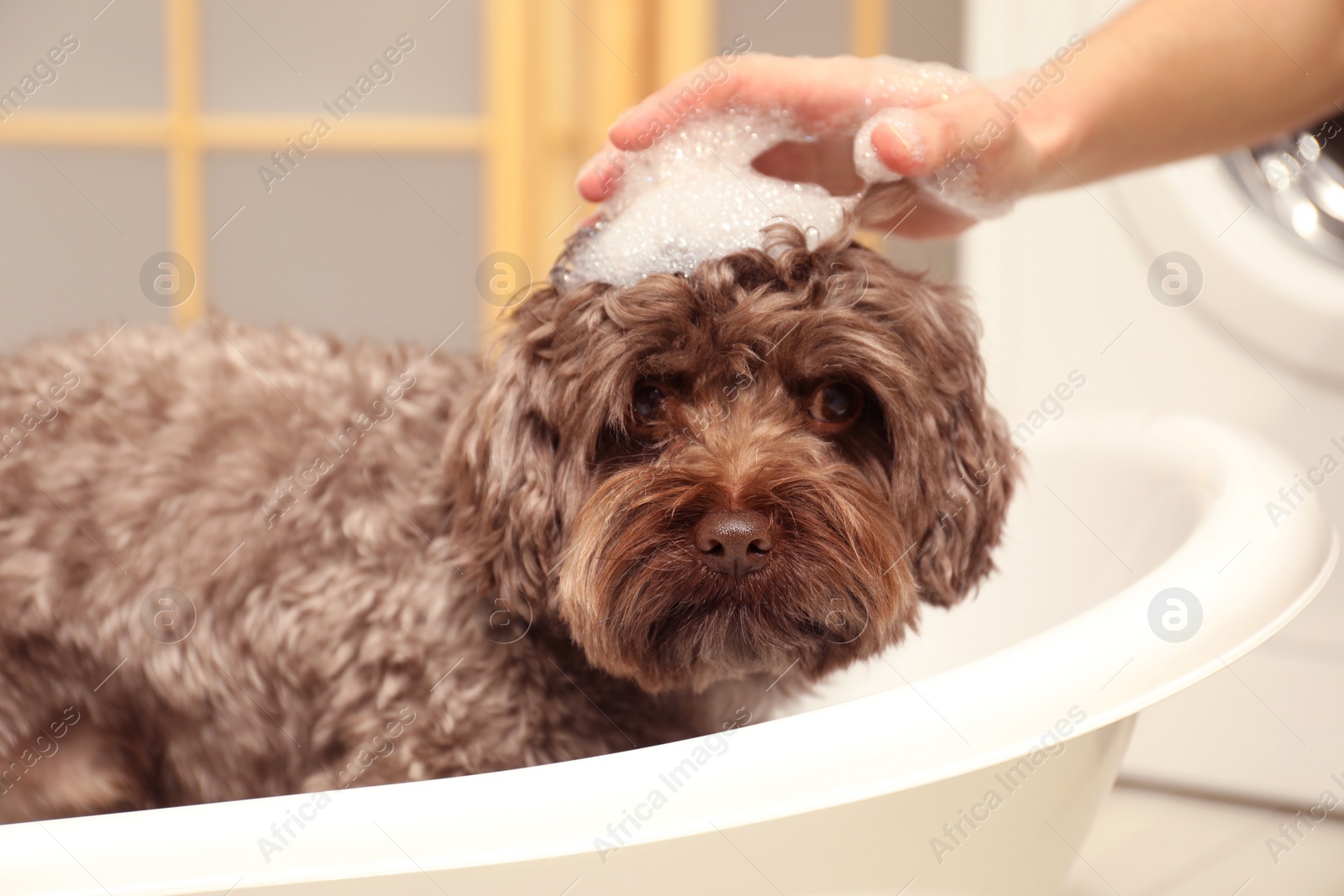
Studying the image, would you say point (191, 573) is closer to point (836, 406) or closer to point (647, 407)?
point (647, 407)

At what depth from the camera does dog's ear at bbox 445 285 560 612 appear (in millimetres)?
1195

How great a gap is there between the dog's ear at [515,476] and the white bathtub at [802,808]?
388 millimetres

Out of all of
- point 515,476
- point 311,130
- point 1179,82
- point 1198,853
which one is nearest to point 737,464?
point 515,476

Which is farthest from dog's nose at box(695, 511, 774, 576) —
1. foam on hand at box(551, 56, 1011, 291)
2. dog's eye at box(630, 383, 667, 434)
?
foam on hand at box(551, 56, 1011, 291)

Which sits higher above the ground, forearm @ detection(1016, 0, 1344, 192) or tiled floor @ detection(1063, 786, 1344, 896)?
forearm @ detection(1016, 0, 1344, 192)

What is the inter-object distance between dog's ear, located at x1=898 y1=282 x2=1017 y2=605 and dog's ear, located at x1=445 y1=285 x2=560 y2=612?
0.41 metres

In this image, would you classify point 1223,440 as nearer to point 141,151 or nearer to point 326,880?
point 326,880

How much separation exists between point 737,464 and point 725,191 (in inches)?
14.3

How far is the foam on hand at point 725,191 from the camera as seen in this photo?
4.08 ft

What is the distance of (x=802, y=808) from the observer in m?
0.83

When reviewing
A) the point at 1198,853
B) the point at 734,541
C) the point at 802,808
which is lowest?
the point at 1198,853

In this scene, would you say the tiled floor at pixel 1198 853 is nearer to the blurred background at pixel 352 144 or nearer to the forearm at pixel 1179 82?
the blurred background at pixel 352 144

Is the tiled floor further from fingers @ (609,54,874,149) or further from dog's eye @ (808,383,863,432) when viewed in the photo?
fingers @ (609,54,874,149)

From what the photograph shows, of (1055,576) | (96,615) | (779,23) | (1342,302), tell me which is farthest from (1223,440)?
(779,23)
